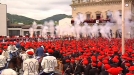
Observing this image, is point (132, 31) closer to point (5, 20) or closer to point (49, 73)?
point (5, 20)

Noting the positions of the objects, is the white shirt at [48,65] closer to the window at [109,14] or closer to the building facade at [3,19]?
the building facade at [3,19]

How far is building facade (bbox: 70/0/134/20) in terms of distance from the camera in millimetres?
51469

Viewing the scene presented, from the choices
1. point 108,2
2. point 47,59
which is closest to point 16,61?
point 47,59

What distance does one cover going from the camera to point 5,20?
165 feet

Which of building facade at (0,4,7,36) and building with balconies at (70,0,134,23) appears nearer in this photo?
building facade at (0,4,7,36)

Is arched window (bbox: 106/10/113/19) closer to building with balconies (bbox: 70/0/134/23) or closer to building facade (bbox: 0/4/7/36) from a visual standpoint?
building with balconies (bbox: 70/0/134/23)

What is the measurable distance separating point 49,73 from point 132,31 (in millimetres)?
37075

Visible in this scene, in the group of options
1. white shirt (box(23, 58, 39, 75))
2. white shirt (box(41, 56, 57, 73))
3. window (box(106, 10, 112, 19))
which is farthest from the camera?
window (box(106, 10, 112, 19))

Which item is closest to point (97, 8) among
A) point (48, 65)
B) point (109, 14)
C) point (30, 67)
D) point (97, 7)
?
point (97, 7)

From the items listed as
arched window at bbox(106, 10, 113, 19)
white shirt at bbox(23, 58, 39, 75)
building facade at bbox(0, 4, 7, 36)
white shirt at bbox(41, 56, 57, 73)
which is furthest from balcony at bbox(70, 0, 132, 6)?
white shirt at bbox(23, 58, 39, 75)

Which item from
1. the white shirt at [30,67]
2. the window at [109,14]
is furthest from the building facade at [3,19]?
the white shirt at [30,67]

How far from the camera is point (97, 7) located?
2189 inches

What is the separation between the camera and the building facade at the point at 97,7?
169 ft

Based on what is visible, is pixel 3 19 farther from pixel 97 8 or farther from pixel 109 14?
pixel 109 14
